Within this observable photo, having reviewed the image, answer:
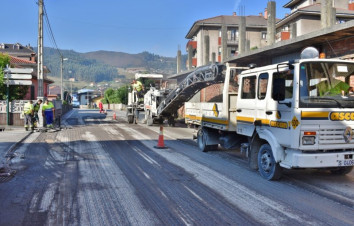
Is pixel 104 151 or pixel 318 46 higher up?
pixel 318 46

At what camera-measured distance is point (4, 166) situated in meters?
8.99

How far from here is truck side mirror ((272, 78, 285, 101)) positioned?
6.80 m

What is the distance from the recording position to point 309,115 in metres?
6.44

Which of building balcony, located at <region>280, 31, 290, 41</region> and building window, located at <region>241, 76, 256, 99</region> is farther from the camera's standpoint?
building balcony, located at <region>280, 31, 290, 41</region>


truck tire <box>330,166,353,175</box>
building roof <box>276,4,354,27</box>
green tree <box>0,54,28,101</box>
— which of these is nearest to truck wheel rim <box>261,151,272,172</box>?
truck tire <box>330,166,353,175</box>

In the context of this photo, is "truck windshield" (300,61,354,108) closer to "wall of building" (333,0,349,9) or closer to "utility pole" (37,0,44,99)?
"utility pole" (37,0,44,99)

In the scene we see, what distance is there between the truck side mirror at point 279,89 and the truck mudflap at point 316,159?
1.08 meters

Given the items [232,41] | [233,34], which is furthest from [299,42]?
[233,34]

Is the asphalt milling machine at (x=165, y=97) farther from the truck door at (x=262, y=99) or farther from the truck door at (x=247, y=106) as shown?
the truck door at (x=262, y=99)

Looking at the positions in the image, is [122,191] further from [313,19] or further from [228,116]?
[313,19]

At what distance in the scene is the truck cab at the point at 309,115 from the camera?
6480 mm

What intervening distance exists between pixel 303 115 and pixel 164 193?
9.75 feet

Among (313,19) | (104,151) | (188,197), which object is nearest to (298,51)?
(104,151)

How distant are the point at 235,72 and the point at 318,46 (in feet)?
20.1
